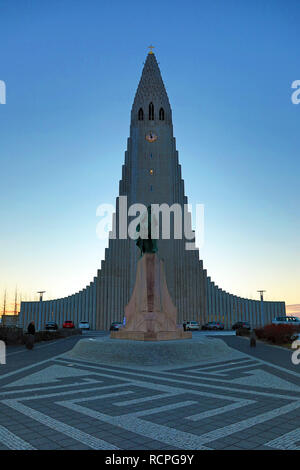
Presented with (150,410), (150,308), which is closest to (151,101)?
(150,308)

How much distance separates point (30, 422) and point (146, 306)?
10.9m

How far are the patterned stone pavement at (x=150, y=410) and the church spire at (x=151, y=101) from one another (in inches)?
2211

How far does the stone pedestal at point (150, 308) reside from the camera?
1568cm

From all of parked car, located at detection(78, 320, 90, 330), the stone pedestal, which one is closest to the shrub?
the stone pedestal

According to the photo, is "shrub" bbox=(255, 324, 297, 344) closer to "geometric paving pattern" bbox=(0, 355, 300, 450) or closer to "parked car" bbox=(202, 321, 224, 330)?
"geometric paving pattern" bbox=(0, 355, 300, 450)

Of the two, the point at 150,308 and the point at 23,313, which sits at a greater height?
the point at 150,308

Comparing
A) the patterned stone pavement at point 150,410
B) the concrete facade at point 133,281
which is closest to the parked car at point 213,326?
the concrete facade at point 133,281

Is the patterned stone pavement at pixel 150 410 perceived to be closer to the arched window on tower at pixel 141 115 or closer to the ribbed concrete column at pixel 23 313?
the ribbed concrete column at pixel 23 313

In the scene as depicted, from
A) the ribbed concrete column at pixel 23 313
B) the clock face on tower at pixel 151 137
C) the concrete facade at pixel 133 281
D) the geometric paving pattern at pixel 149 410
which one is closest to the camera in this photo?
the geometric paving pattern at pixel 149 410

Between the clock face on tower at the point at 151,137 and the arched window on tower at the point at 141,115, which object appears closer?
the clock face on tower at the point at 151,137

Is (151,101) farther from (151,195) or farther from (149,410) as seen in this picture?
(149,410)

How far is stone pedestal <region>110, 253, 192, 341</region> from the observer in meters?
15.7

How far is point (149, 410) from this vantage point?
6203mm

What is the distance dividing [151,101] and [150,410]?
61057 mm
